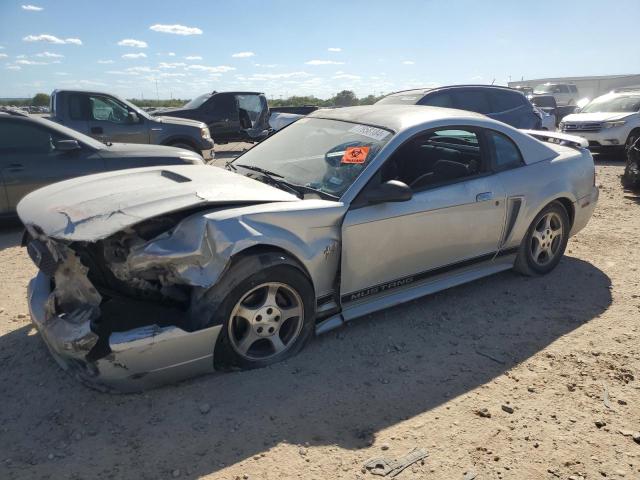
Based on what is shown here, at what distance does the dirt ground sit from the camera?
7.97 ft

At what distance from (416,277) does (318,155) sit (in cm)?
119

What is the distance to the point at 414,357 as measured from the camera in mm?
3408

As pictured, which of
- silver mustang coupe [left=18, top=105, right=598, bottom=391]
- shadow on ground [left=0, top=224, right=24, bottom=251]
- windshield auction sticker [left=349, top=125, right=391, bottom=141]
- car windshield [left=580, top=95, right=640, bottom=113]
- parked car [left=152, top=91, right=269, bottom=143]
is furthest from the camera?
parked car [left=152, top=91, right=269, bottom=143]

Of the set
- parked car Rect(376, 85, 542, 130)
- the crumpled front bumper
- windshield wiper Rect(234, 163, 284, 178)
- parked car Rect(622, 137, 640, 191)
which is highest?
parked car Rect(376, 85, 542, 130)

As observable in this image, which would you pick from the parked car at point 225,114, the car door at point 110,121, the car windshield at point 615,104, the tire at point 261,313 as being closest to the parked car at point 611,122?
the car windshield at point 615,104

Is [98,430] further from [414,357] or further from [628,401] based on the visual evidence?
[628,401]

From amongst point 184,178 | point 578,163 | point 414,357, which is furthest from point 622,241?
point 184,178

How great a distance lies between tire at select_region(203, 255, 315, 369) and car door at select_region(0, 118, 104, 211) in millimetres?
4209

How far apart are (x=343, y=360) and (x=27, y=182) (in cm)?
475

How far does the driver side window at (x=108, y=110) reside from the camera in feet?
30.7

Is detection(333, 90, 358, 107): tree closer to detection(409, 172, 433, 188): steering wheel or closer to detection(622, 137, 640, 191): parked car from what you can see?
detection(622, 137, 640, 191): parked car

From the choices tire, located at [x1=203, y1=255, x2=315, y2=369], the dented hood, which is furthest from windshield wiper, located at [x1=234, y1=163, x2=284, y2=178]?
tire, located at [x1=203, y1=255, x2=315, y2=369]

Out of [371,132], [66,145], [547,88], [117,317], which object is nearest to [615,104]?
[371,132]

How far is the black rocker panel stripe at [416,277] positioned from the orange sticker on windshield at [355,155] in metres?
0.91
